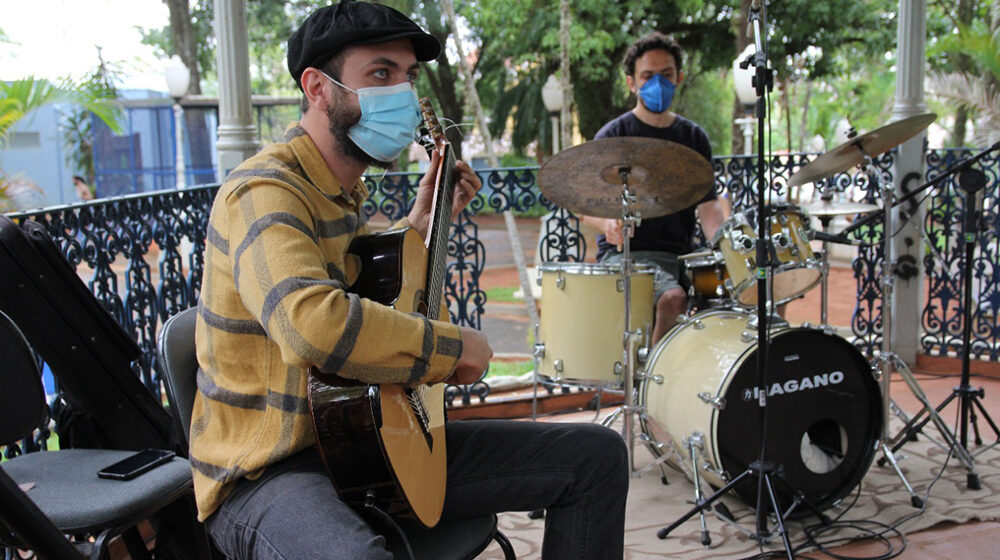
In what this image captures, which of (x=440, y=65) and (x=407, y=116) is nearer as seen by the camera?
(x=407, y=116)

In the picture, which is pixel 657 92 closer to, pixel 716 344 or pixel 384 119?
pixel 716 344

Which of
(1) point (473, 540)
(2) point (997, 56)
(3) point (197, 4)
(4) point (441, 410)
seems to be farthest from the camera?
(3) point (197, 4)

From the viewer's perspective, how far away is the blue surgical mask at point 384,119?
2.10 metres

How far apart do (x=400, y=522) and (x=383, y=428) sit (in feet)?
1.19

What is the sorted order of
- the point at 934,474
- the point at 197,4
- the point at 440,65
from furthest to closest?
the point at 197,4 < the point at 440,65 < the point at 934,474

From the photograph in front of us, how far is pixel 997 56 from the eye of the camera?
30.8ft

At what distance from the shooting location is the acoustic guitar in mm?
1776

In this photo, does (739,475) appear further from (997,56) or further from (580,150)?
(997,56)

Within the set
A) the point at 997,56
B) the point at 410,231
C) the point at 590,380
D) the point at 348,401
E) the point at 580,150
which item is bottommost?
the point at 590,380

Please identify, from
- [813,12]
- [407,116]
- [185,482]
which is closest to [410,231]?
[407,116]

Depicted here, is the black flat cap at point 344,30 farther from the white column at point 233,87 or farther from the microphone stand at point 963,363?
the white column at point 233,87

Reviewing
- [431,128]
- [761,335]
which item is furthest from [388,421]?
[761,335]

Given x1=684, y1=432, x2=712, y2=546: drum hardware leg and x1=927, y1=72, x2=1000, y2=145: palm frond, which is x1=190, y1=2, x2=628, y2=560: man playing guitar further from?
x1=927, y1=72, x2=1000, y2=145: palm frond

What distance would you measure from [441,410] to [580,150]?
5.45 feet
